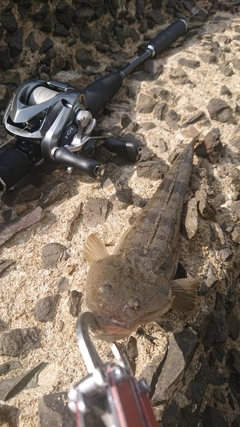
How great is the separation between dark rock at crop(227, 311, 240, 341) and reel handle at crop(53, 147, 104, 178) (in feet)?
4.76

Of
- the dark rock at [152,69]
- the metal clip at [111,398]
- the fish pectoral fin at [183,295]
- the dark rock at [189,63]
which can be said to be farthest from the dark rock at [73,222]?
the dark rock at [189,63]

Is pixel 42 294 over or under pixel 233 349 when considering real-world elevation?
over

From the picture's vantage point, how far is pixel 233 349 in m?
3.07

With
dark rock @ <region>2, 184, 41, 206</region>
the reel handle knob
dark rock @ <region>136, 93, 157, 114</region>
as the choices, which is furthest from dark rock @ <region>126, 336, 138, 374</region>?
dark rock @ <region>136, 93, 157, 114</region>

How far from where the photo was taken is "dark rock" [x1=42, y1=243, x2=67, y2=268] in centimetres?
308

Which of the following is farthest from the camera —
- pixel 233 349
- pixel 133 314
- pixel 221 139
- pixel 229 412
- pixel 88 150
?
pixel 221 139

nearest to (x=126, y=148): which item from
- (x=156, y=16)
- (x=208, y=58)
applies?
(x=208, y=58)

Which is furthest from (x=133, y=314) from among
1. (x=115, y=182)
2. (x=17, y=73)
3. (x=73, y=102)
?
(x=17, y=73)

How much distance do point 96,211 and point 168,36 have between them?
2616mm

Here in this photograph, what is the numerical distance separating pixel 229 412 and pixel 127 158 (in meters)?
2.14

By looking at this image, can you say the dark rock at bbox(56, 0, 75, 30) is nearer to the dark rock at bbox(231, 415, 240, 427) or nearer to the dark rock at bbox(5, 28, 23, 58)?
the dark rock at bbox(5, 28, 23, 58)

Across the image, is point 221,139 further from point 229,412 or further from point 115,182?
point 229,412

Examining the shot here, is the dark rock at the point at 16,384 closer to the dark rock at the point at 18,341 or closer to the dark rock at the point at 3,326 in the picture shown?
the dark rock at the point at 18,341

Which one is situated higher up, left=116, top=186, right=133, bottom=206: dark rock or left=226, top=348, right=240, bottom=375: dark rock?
left=116, top=186, right=133, bottom=206: dark rock
